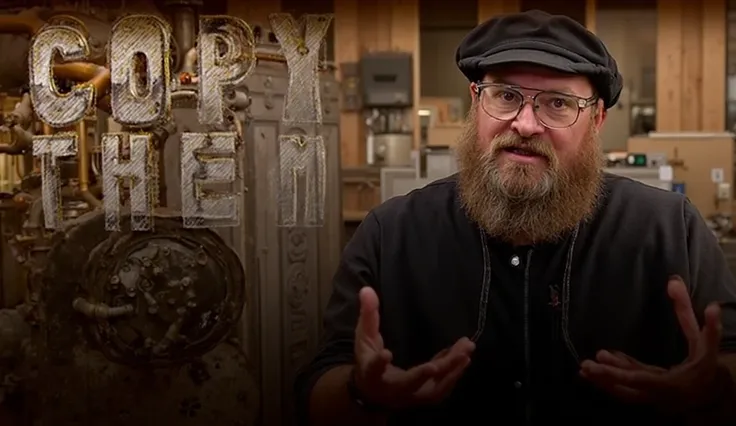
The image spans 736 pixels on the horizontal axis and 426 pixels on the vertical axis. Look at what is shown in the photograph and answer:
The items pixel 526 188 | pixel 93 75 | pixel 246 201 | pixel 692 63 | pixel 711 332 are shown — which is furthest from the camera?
pixel 692 63

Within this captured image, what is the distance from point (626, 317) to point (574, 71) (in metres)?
0.36

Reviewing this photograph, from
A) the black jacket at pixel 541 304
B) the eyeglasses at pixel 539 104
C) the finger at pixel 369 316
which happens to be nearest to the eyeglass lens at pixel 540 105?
the eyeglasses at pixel 539 104

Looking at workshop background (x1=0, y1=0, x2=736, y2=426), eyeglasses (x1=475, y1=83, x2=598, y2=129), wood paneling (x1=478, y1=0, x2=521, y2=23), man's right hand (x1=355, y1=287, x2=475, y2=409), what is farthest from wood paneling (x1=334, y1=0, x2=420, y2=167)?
man's right hand (x1=355, y1=287, x2=475, y2=409)

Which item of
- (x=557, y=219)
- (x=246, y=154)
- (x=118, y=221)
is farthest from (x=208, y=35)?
(x=557, y=219)

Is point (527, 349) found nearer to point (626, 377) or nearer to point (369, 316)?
point (626, 377)

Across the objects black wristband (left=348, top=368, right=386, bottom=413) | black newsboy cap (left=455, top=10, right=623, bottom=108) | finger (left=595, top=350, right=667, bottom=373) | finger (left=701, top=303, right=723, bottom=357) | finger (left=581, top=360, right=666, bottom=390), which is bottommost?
black wristband (left=348, top=368, right=386, bottom=413)

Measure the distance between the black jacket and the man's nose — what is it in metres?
0.18

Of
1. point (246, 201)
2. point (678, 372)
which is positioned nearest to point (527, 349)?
point (678, 372)

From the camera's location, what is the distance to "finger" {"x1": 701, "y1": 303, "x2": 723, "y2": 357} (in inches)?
42.0

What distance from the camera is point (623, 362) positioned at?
1.12m

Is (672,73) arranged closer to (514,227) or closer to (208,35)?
(514,227)

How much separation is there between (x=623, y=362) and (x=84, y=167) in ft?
3.04

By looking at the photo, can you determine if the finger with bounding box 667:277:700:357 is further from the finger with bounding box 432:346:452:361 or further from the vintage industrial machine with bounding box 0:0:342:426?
the vintage industrial machine with bounding box 0:0:342:426

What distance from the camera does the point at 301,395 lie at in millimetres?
1284
